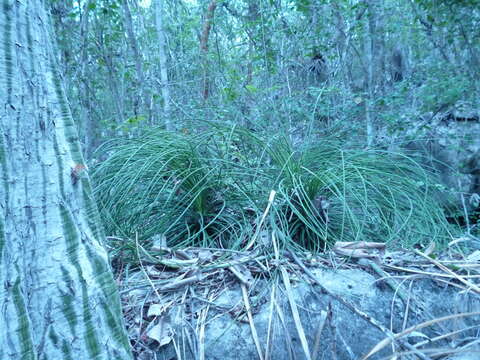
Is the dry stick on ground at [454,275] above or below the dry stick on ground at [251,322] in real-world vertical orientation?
above

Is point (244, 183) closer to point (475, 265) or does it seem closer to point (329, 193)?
point (329, 193)

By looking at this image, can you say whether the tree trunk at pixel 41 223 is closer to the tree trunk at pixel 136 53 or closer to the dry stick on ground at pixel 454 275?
the dry stick on ground at pixel 454 275

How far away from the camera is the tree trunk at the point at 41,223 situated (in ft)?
2.94

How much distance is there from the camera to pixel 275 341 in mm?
1315

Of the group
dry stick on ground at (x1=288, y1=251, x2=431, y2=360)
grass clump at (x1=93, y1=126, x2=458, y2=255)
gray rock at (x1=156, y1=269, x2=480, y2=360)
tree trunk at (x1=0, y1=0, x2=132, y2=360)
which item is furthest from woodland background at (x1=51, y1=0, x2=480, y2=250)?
tree trunk at (x1=0, y1=0, x2=132, y2=360)

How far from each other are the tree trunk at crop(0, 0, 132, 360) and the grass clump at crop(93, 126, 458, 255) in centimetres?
86

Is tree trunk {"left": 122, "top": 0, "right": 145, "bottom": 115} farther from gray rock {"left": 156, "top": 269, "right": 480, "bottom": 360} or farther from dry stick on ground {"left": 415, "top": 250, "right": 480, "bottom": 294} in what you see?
dry stick on ground {"left": 415, "top": 250, "right": 480, "bottom": 294}

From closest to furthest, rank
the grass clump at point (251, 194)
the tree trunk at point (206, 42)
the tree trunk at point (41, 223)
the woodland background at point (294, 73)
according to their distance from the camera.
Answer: the tree trunk at point (41, 223) < the grass clump at point (251, 194) < the woodland background at point (294, 73) < the tree trunk at point (206, 42)

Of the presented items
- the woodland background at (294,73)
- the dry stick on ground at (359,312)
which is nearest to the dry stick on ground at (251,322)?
the dry stick on ground at (359,312)

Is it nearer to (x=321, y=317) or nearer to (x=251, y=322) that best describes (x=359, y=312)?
(x=321, y=317)

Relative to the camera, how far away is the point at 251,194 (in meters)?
2.12

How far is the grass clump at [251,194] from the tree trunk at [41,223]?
2.83ft

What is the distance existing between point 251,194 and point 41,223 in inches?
50.6

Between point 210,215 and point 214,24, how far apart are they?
4629 millimetres
